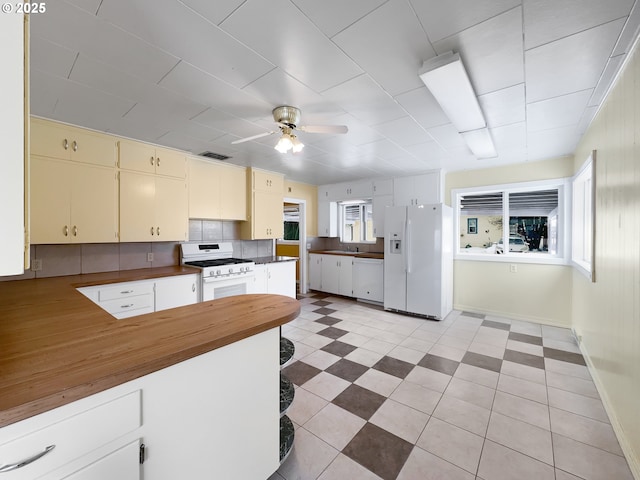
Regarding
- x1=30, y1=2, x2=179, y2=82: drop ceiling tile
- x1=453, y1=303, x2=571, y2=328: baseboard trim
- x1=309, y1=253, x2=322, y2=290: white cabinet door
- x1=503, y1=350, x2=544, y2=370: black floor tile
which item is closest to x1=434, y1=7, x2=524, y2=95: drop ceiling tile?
x1=30, y1=2, x2=179, y2=82: drop ceiling tile

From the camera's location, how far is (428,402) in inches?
83.7

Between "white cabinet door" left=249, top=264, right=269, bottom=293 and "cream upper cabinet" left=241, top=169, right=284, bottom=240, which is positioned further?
"cream upper cabinet" left=241, top=169, right=284, bottom=240

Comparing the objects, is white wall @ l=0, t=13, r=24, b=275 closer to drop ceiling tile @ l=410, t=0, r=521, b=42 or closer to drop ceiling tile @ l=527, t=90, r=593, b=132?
drop ceiling tile @ l=410, t=0, r=521, b=42

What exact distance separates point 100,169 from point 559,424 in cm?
463

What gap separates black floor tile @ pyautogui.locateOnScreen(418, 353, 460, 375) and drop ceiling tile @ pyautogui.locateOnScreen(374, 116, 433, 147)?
244cm

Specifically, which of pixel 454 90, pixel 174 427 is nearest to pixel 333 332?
pixel 174 427

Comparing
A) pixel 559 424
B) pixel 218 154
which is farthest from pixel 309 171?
pixel 559 424

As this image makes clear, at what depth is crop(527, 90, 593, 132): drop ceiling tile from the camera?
2.12m

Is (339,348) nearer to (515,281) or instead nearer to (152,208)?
(152,208)

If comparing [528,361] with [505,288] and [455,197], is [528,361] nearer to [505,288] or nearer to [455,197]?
[505,288]

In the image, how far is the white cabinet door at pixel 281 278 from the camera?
4.33 m

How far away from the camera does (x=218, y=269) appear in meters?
3.39

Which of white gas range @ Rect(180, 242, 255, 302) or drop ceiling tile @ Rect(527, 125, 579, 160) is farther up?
drop ceiling tile @ Rect(527, 125, 579, 160)

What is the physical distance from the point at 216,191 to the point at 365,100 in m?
2.65
